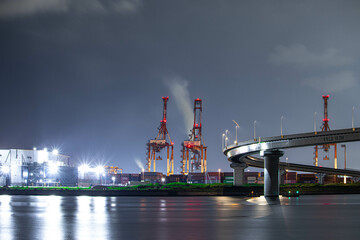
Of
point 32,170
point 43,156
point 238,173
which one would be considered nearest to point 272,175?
point 238,173

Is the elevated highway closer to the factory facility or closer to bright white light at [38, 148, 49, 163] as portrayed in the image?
the factory facility

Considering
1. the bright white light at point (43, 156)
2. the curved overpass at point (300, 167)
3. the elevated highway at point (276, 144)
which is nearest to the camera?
the elevated highway at point (276, 144)

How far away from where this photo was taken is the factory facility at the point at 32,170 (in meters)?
165

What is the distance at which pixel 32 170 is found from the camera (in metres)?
164

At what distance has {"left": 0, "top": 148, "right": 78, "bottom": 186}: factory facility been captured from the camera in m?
165

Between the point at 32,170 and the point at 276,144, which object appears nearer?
the point at 276,144

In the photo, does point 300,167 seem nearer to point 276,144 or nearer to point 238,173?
point 238,173

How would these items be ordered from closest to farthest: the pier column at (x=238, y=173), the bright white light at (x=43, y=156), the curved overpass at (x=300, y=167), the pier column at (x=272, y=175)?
the pier column at (x=272, y=175) → the pier column at (x=238, y=173) → the curved overpass at (x=300, y=167) → the bright white light at (x=43, y=156)

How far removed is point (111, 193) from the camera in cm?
11638

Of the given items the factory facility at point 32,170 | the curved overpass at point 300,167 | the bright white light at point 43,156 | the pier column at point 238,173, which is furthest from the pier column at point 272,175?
the bright white light at point 43,156

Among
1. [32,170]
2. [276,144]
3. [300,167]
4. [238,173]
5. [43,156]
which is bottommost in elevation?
[238,173]

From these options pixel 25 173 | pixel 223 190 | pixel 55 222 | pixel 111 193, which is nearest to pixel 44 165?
pixel 25 173

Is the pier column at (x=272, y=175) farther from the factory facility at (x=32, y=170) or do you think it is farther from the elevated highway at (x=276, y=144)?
the factory facility at (x=32, y=170)

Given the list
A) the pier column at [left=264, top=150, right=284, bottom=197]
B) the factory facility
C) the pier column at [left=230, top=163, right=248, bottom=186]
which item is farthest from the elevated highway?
the factory facility
